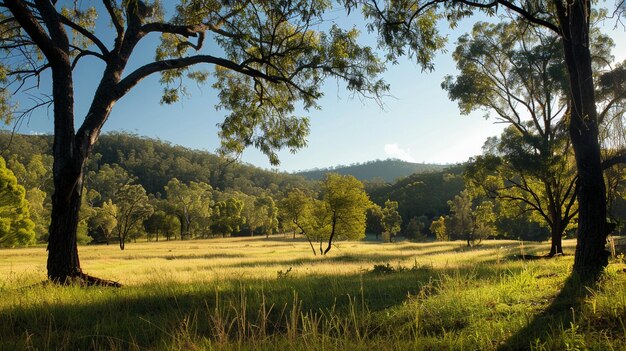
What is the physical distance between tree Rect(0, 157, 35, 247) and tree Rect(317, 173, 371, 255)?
3165cm

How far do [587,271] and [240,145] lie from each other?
415 inches

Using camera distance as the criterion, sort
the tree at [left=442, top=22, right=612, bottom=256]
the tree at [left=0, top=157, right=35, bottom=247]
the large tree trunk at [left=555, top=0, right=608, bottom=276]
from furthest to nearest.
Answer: the tree at [left=0, top=157, right=35, bottom=247] < the tree at [left=442, top=22, right=612, bottom=256] < the large tree trunk at [left=555, top=0, right=608, bottom=276]

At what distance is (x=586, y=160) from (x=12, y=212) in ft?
154

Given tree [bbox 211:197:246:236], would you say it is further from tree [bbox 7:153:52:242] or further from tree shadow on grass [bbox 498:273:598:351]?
tree shadow on grass [bbox 498:273:598:351]

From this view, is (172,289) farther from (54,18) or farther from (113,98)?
(54,18)

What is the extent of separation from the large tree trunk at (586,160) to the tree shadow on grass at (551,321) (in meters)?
2.00

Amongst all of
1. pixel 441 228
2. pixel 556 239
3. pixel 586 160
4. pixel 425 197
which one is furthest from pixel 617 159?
pixel 425 197

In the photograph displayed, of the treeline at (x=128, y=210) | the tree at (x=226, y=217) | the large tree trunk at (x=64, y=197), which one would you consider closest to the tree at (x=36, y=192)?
the treeline at (x=128, y=210)

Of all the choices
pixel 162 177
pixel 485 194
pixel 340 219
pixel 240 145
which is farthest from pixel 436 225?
pixel 162 177

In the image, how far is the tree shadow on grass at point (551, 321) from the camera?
3.32m

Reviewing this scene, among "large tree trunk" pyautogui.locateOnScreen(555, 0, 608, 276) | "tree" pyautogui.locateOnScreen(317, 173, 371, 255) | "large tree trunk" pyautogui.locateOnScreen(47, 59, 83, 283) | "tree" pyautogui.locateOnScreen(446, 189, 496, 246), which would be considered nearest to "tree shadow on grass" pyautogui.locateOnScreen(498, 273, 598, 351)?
"large tree trunk" pyautogui.locateOnScreen(555, 0, 608, 276)

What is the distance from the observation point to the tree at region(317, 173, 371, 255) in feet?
137

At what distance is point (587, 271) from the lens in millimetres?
7078

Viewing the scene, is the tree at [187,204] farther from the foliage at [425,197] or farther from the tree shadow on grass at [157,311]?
the tree shadow on grass at [157,311]
